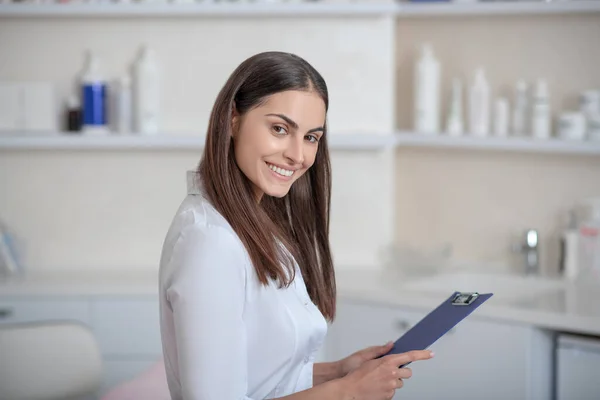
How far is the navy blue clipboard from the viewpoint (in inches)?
54.4

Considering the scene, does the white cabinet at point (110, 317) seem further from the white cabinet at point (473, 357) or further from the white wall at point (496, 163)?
the white wall at point (496, 163)

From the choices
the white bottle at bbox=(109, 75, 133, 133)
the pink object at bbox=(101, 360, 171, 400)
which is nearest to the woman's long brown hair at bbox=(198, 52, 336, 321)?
the pink object at bbox=(101, 360, 171, 400)

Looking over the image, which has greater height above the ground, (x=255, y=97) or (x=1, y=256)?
(x=255, y=97)

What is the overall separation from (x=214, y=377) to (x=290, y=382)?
235 mm

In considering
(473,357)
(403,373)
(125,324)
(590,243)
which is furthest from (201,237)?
(590,243)

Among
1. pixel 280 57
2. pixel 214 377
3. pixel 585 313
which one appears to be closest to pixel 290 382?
pixel 214 377

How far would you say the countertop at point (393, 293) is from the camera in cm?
228

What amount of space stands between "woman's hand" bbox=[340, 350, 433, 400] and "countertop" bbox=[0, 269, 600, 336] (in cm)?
101

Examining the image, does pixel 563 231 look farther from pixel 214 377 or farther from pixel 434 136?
pixel 214 377

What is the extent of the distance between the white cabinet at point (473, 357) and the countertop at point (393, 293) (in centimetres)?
3

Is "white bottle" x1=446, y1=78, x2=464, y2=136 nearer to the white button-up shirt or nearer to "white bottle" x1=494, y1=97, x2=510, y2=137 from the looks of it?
"white bottle" x1=494, y1=97, x2=510, y2=137

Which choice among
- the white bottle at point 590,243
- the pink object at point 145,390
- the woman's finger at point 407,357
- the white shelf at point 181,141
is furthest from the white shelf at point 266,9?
the woman's finger at point 407,357

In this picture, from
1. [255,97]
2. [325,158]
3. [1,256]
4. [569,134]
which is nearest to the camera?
[255,97]

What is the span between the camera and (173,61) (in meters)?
3.02
